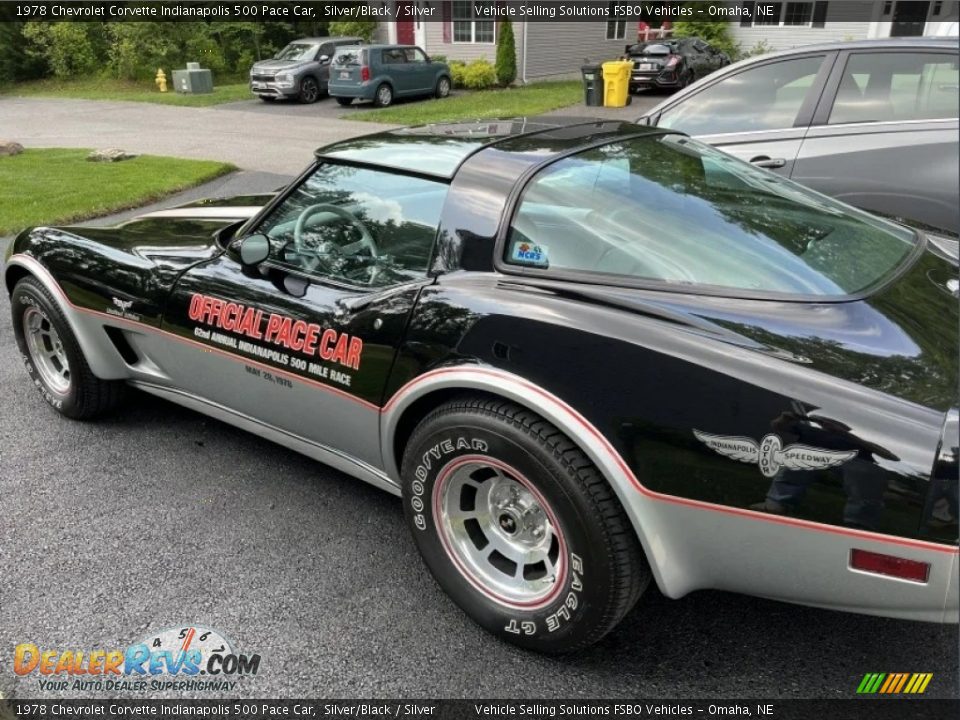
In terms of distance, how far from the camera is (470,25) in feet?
75.7

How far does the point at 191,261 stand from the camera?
3.18m

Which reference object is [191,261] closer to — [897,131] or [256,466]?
[256,466]

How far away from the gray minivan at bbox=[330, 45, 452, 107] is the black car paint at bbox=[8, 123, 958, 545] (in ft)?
52.6

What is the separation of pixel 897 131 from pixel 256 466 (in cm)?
383

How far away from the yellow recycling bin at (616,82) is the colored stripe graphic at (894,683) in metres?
15.7

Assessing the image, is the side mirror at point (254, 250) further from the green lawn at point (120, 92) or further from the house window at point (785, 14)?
the house window at point (785, 14)

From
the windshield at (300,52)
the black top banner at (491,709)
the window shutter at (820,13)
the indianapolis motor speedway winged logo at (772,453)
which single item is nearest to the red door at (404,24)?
the windshield at (300,52)

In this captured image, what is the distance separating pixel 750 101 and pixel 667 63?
→ 14969 mm

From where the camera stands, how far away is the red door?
78.0 feet

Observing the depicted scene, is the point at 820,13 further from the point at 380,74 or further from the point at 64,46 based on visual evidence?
the point at 64,46

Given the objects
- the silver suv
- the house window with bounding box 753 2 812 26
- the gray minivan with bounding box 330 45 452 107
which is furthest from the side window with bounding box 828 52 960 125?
the house window with bounding box 753 2 812 26

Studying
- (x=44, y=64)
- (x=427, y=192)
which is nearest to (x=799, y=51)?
(x=427, y=192)

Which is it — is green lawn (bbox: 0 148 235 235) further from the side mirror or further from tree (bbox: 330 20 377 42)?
tree (bbox: 330 20 377 42)

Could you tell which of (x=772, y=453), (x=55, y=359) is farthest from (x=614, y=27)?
(x=772, y=453)
